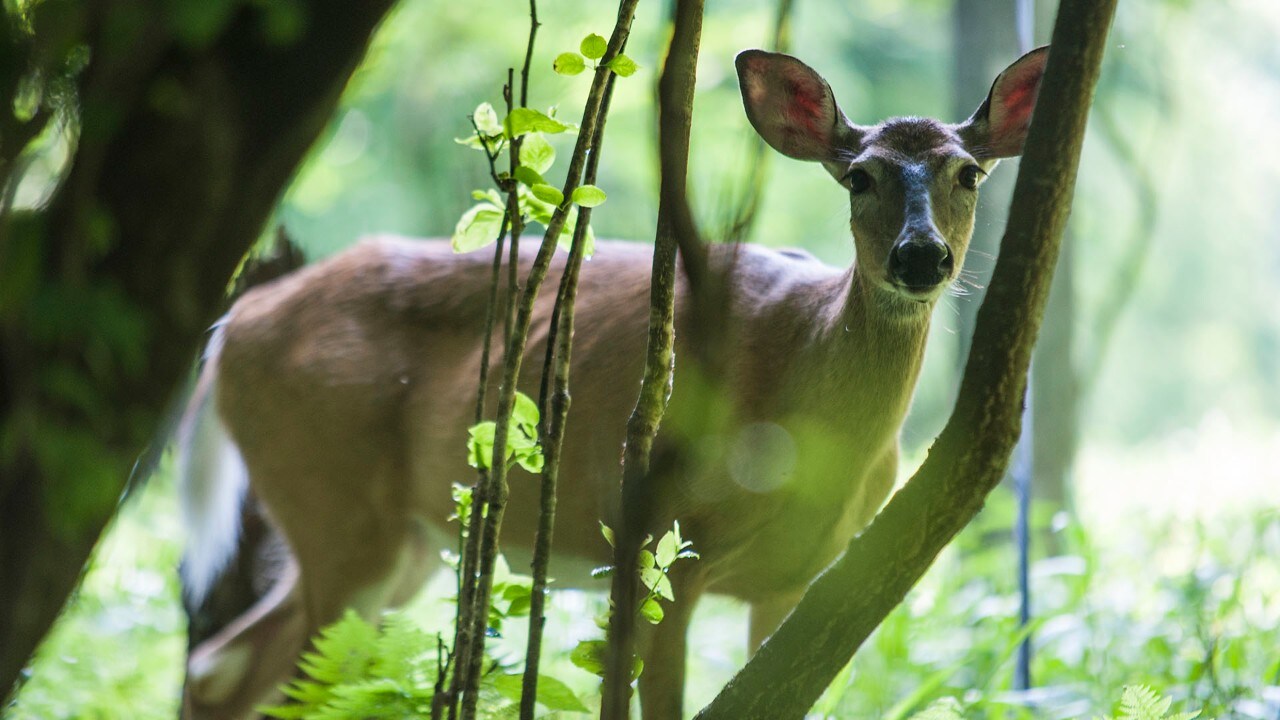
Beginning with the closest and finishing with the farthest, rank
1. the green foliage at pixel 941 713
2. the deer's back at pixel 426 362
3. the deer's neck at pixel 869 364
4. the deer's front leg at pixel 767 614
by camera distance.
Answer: the green foliage at pixel 941 713, the deer's neck at pixel 869 364, the deer's front leg at pixel 767 614, the deer's back at pixel 426 362

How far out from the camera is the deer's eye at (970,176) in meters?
3.27

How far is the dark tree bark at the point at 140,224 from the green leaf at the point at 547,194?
1.12ft

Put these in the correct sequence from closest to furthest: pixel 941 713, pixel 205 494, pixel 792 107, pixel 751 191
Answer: pixel 751 191 < pixel 941 713 < pixel 792 107 < pixel 205 494

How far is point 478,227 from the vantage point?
2.11m

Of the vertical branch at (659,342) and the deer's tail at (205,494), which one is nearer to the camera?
the vertical branch at (659,342)

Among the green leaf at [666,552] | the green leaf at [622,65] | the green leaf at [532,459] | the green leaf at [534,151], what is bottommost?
the green leaf at [666,552]

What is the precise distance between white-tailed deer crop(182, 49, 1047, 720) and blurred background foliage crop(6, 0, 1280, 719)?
10.9 inches

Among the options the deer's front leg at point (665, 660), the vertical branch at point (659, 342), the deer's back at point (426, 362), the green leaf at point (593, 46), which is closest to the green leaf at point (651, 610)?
the vertical branch at point (659, 342)

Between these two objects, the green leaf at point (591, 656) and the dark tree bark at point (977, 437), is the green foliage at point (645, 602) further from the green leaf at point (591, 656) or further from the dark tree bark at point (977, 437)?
the dark tree bark at point (977, 437)

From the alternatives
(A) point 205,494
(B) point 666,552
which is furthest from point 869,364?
(A) point 205,494

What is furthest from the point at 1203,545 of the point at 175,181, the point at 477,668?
the point at 175,181

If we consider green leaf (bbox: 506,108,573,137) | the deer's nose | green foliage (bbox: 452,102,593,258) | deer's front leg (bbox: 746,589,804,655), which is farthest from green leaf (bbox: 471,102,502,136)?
deer's front leg (bbox: 746,589,804,655)

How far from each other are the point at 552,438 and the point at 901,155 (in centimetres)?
173

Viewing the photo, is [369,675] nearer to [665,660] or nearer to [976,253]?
[665,660]
